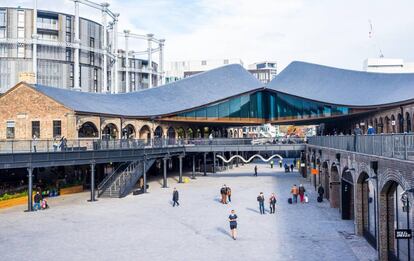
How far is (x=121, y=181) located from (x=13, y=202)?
7.95 m

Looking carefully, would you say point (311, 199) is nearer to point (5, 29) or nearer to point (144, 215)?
Result: point (144, 215)

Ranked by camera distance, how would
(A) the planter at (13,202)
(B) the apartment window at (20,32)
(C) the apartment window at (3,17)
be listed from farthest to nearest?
(B) the apartment window at (20,32) → (C) the apartment window at (3,17) → (A) the planter at (13,202)

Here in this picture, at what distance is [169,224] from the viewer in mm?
22078

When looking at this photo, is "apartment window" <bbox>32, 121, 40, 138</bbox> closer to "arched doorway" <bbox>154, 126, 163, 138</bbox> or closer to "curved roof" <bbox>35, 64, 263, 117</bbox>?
"curved roof" <bbox>35, 64, 263, 117</bbox>

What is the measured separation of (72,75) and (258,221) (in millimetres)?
66548

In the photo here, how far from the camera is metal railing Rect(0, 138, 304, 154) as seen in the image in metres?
26.0

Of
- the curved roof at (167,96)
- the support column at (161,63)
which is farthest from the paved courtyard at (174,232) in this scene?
the support column at (161,63)

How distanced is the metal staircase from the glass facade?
1973 centimetres

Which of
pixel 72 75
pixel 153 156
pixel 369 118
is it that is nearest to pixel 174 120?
pixel 153 156

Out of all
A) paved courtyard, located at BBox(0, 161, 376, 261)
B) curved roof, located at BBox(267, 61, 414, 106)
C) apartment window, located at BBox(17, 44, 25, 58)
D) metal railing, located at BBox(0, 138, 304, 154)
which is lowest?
paved courtyard, located at BBox(0, 161, 376, 261)

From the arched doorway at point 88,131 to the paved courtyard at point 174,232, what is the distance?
11.4m

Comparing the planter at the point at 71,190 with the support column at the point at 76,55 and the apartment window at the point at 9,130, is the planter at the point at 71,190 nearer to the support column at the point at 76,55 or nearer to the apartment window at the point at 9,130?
the apartment window at the point at 9,130

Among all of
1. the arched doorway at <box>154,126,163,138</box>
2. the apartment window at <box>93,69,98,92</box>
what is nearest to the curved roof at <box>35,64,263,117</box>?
the arched doorway at <box>154,126,163,138</box>

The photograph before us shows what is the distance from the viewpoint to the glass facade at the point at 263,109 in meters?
55.6
